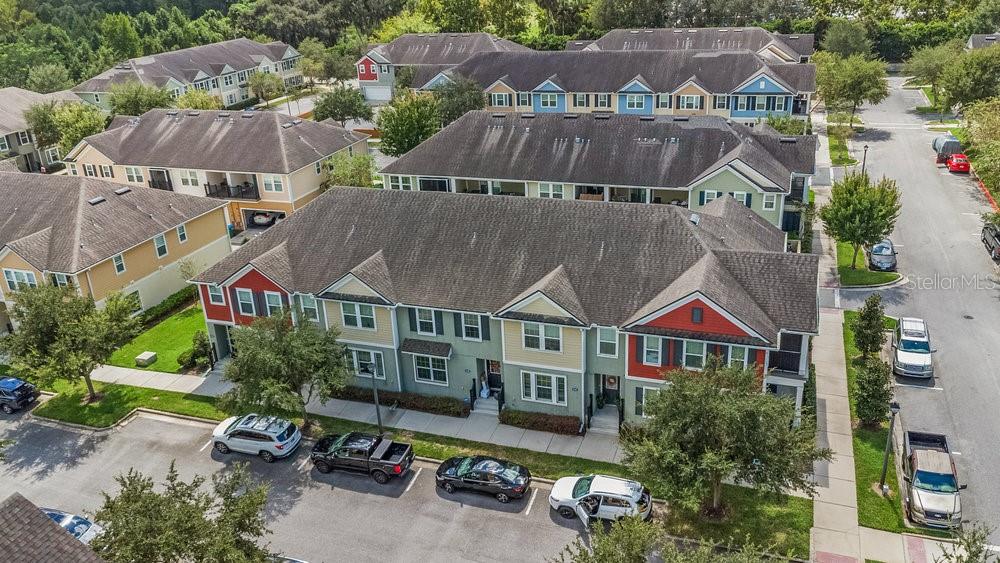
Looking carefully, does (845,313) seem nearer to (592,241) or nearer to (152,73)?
(592,241)

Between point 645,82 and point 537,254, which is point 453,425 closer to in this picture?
point 537,254

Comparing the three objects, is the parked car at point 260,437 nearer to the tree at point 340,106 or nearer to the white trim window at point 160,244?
the white trim window at point 160,244

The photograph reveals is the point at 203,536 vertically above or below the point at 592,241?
below

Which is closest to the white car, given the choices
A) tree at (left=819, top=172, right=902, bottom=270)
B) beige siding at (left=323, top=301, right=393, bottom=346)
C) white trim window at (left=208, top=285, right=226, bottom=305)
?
beige siding at (left=323, top=301, right=393, bottom=346)

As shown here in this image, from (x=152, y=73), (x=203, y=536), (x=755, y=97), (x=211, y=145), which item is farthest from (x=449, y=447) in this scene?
(x=152, y=73)

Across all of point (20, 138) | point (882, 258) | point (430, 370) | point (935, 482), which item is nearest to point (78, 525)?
point (430, 370)

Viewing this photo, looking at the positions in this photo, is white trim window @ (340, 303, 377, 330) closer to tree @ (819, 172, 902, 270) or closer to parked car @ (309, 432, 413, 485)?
parked car @ (309, 432, 413, 485)

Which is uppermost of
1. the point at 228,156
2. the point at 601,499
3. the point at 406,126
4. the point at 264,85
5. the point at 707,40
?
the point at 707,40
